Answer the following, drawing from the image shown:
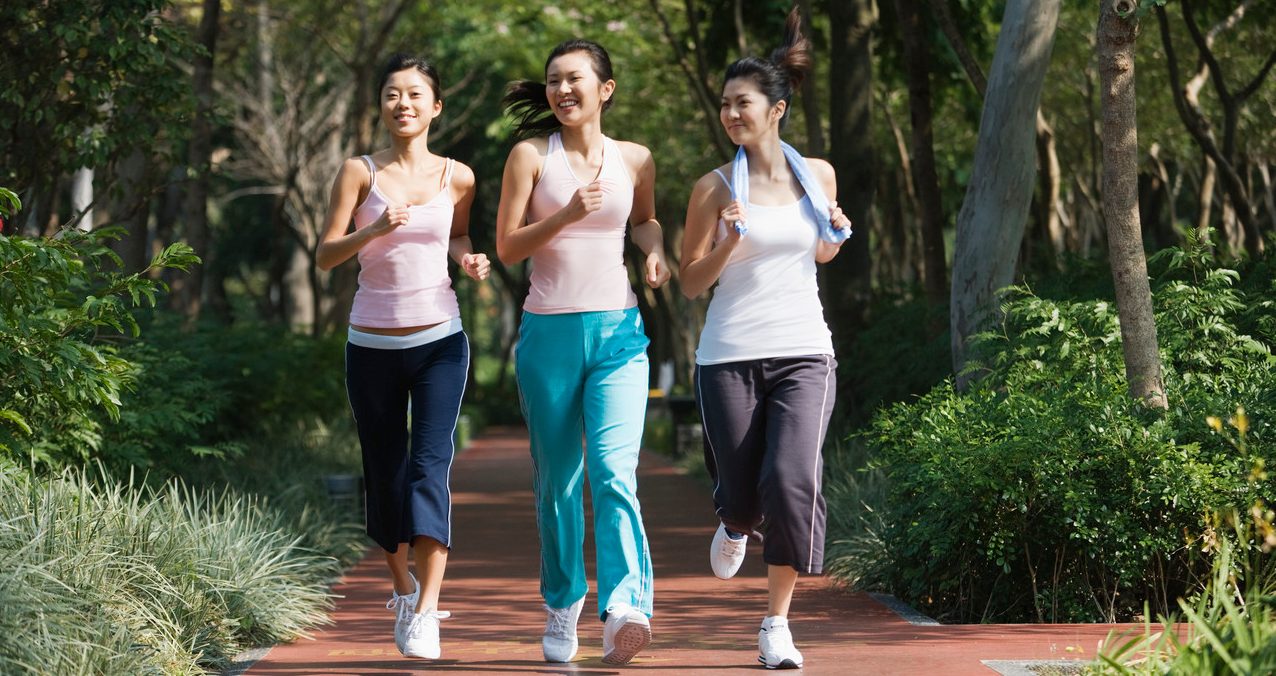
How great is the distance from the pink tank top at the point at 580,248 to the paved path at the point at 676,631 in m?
1.28

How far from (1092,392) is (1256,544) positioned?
1.04 meters

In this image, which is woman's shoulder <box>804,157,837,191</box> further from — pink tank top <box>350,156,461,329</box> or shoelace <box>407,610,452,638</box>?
shoelace <box>407,610,452,638</box>

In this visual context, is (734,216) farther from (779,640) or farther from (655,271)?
(779,640)

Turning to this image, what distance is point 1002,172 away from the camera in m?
10.4

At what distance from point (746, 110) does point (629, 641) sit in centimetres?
190

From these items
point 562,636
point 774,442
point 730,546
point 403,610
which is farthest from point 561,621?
point 774,442

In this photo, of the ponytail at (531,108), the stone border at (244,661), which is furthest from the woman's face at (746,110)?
the stone border at (244,661)

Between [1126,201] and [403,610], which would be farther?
[1126,201]

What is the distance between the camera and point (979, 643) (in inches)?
254

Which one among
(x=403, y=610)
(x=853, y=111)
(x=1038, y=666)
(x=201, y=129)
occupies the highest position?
(x=853, y=111)

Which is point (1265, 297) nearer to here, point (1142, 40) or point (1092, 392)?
point (1092, 392)

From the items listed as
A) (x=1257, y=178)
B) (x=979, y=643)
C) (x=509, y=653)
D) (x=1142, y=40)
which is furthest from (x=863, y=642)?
(x=1257, y=178)

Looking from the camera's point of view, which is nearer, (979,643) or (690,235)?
(690,235)

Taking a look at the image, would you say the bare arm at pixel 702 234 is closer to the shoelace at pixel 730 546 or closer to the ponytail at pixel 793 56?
the ponytail at pixel 793 56
